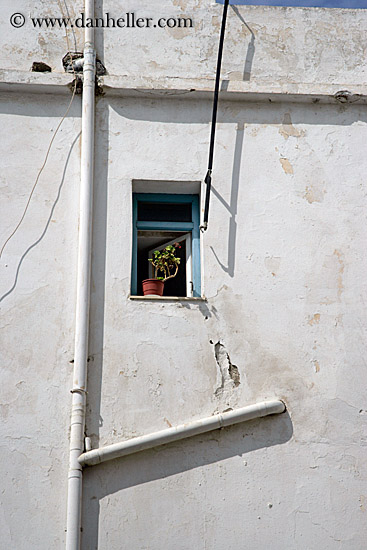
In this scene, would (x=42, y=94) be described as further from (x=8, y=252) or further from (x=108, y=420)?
(x=108, y=420)

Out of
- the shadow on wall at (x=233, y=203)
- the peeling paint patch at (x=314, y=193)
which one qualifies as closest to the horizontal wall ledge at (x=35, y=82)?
the shadow on wall at (x=233, y=203)

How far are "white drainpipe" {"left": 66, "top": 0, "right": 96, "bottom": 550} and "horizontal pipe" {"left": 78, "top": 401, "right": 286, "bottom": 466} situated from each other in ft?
0.58

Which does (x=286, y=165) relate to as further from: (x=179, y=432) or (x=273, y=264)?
(x=179, y=432)

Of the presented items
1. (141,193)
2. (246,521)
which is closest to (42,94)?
(141,193)

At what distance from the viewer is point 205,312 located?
690 centimetres

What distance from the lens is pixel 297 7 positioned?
8227 mm

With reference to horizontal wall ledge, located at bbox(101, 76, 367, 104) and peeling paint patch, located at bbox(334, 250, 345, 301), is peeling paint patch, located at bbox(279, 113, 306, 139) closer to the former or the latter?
horizontal wall ledge, located at bbox(101, 76, 367, 104)

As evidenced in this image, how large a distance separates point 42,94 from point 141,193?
1.49 metres

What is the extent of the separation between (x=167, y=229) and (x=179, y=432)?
7.13 feet

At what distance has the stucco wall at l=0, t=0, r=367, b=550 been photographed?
6.25m

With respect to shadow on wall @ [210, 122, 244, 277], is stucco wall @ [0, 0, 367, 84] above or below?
above

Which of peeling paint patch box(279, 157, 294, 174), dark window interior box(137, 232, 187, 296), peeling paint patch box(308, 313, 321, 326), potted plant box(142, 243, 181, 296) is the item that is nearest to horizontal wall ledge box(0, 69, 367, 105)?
peeling paint patch box(279, 157, 294, 174)

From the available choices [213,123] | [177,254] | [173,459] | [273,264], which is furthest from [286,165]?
[173,459]

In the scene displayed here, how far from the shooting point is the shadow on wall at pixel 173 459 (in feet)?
20.3
